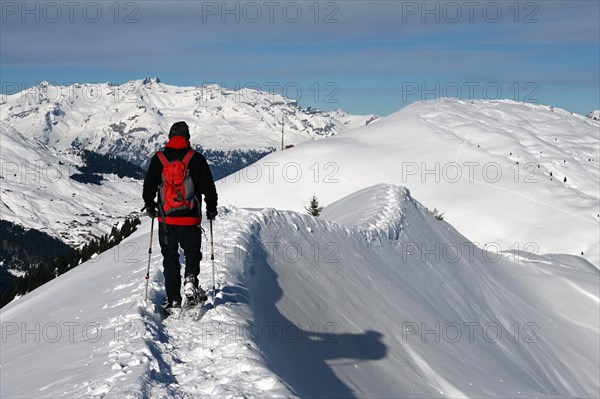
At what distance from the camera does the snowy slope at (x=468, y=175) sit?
70.2 metres

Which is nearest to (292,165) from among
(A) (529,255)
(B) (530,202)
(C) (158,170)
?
(B) (530,202)

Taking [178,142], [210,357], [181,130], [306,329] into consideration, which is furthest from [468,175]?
[210,357]

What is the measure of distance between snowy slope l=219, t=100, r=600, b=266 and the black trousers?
173 feet

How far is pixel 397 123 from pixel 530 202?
32.5 meters

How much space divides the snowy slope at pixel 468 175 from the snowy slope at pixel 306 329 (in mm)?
37096

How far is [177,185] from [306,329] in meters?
4.59

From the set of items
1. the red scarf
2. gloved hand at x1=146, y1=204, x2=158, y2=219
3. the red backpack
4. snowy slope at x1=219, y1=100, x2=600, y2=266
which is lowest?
snowy slope at x1=219, y1=100, x2=600, y2=266

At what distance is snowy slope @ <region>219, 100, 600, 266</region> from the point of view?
2763 inches

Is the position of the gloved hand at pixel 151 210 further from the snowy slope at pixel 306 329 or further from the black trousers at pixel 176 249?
the snowy slope at pixel 306 329

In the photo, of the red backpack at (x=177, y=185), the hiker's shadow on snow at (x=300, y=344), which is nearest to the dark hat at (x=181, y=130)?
the red backpack at (x=177, y=185)

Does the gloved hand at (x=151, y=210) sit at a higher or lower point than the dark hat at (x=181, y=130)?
lower

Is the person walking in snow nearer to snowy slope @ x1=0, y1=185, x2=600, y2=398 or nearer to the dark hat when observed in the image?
the dark hat

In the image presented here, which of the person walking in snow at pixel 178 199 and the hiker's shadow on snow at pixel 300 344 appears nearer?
the hiker's shadow on snow at pixel 300 344

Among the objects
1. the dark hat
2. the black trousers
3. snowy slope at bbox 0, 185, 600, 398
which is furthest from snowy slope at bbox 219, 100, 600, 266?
the dark hat
